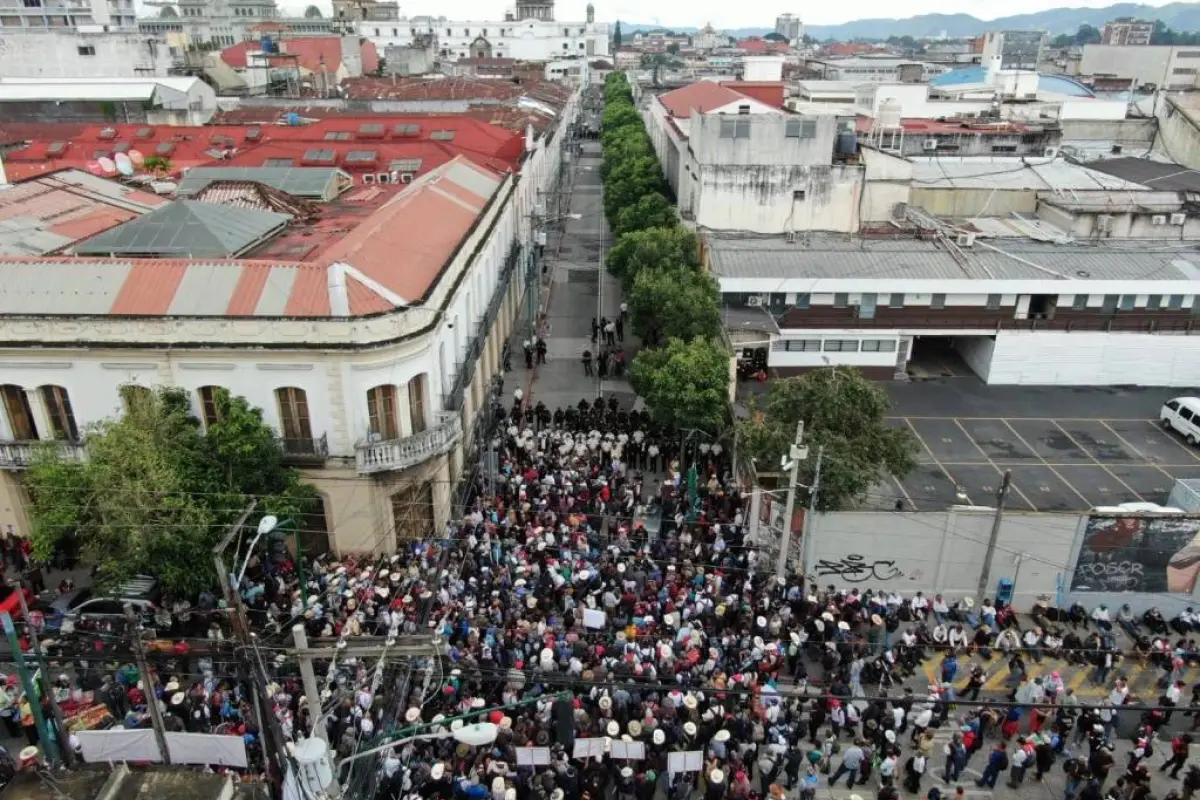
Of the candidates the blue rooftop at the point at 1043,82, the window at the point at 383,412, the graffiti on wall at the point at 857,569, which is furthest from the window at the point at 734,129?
the blue rooftop at the point at 1043,82

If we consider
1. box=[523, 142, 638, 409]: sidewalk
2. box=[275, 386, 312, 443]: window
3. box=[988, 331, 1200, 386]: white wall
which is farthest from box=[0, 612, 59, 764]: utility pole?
box=[988, 331, 1200, 386]: white wall

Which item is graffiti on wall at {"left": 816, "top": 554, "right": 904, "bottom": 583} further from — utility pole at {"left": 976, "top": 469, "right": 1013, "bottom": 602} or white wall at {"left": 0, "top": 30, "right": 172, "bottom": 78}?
white wall at {"left": 0, "top": 30, "right": 172, "bottom": 78}

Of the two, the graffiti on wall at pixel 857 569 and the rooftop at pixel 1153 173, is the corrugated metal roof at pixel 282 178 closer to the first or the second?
the graffiti on wall at pixel 857 569

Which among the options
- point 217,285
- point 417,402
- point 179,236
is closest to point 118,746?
point 417,402

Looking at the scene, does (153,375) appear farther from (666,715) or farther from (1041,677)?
(1041,677)

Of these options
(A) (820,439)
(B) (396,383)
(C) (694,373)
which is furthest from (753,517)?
(B) (396,383)
